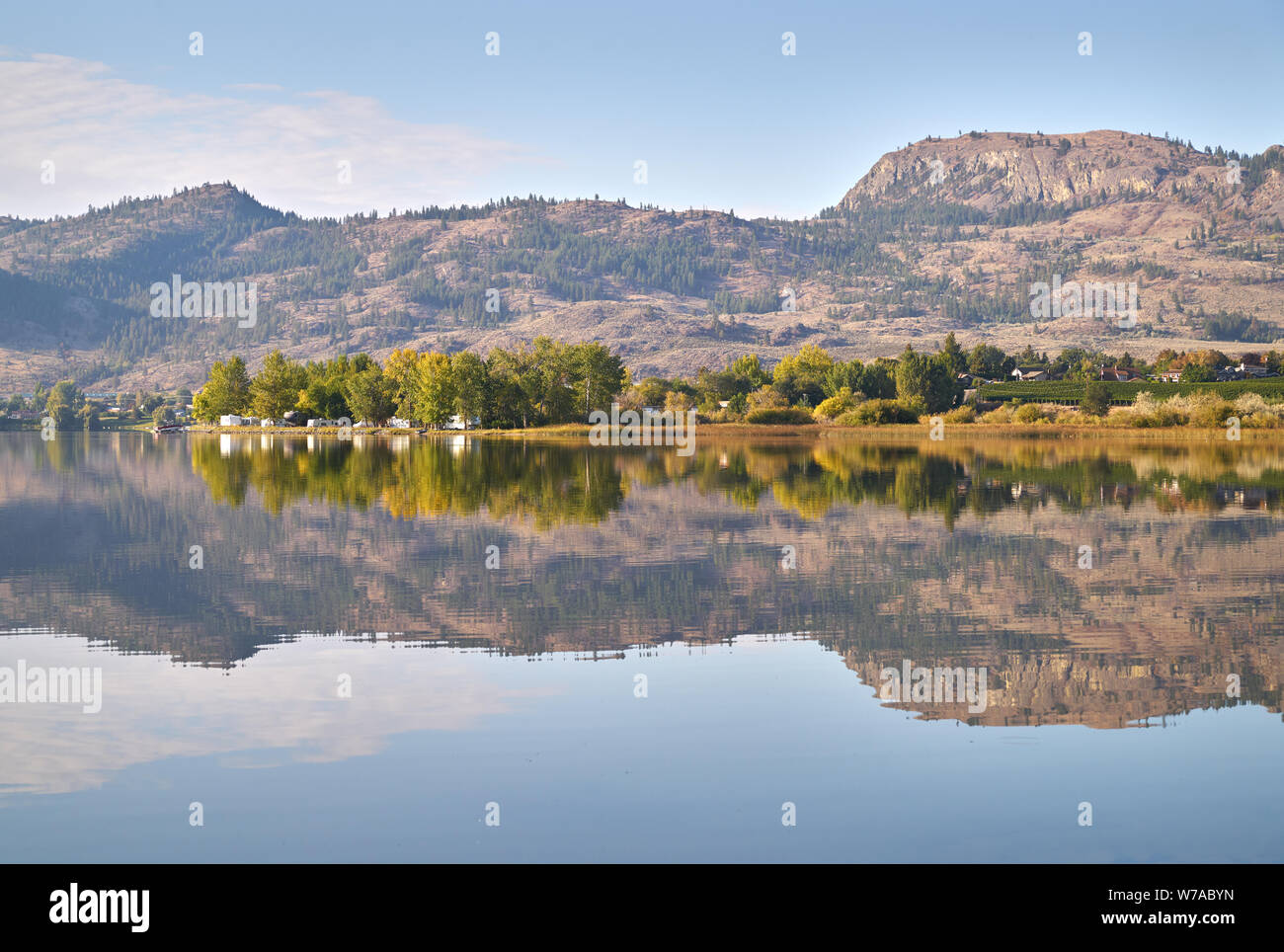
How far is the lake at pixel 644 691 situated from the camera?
11266 millimetres

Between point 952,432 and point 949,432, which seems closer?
point 949,432

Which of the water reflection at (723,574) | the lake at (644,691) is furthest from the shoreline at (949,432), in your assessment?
the lake at (644,691)

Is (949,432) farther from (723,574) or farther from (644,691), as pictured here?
(644,691)

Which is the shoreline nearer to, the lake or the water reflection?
the water reflection

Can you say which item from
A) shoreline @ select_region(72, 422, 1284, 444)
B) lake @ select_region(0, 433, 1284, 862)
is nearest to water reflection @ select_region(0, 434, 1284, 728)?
lake @ select_region(0, 433, 1284, 862)

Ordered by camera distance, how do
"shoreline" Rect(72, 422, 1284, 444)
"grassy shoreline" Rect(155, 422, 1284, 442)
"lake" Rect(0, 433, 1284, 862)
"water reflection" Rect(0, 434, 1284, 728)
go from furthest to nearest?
1. "grassy shoreline" Rect(155, 422, 1284, 442)
2. "shoreline" Rect(72, 422, 1284, 444)
3. "water reflection" Rect(0, 434, 1284, 728)
4. "lake" Rect(0, 433, 1284, 862)

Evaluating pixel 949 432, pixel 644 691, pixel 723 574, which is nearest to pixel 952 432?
pixel 949 432

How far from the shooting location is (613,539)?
112 feet

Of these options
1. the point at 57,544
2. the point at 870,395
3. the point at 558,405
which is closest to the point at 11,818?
the point at 57,544

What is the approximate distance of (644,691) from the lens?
54.1 ft

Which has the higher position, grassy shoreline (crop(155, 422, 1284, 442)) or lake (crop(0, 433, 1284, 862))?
grassy shoreline (crop(155, 422, 1284, 442))

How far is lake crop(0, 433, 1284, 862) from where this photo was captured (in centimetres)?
1127

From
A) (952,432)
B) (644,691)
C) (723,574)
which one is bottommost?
(644,691)
